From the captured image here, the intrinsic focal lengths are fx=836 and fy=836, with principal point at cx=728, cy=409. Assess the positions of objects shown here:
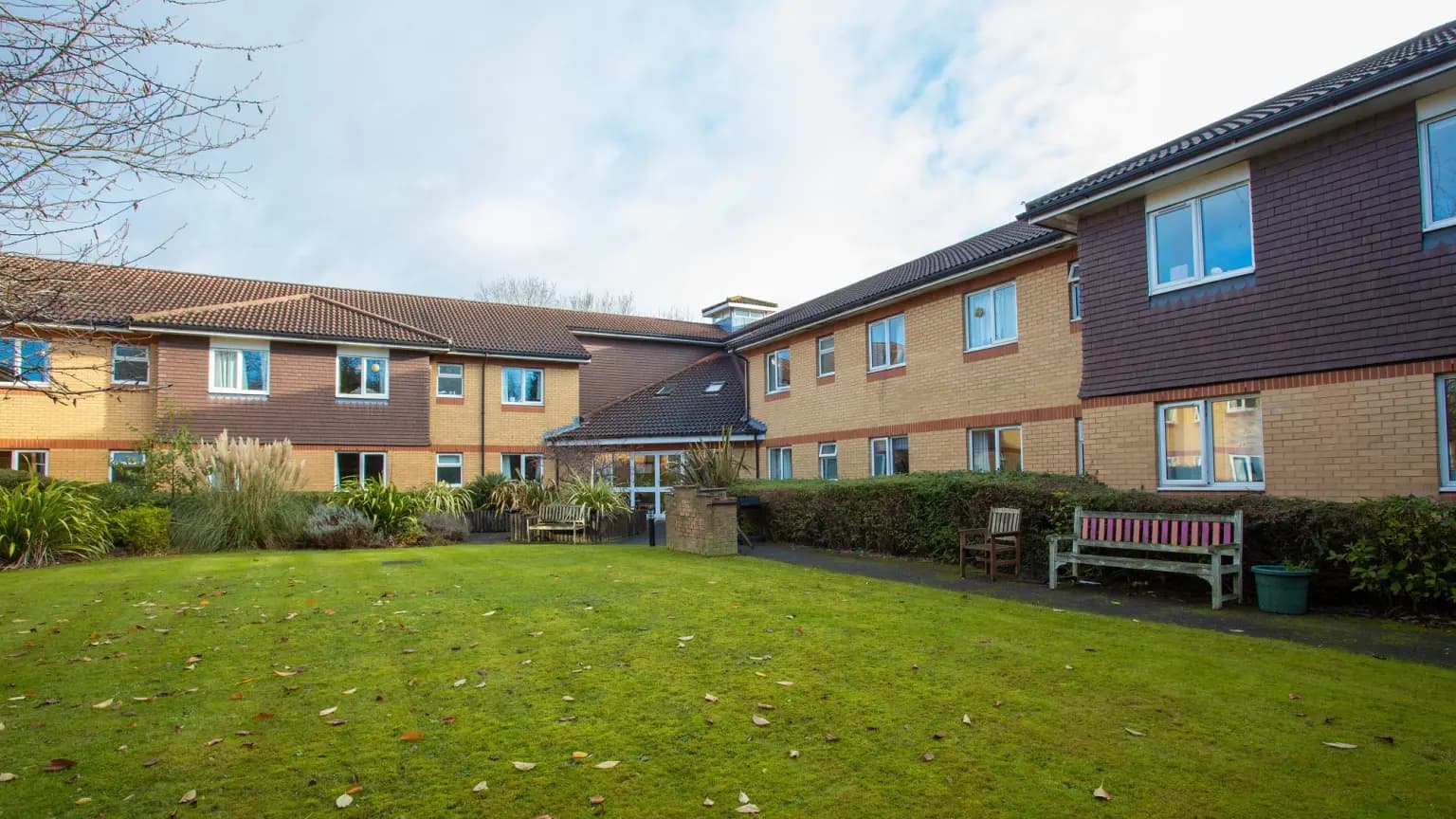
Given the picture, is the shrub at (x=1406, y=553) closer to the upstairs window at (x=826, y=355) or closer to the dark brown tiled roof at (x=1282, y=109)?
the dark brown tiled roof at (x=1282, y=109)

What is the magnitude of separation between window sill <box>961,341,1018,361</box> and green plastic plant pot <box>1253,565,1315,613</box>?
8048mm

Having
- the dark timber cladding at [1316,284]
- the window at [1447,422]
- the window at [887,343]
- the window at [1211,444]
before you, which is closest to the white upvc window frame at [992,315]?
the window at [887,343]

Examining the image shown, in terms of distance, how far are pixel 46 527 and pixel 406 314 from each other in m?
16.0

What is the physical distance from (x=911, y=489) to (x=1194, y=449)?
3995 millimetres

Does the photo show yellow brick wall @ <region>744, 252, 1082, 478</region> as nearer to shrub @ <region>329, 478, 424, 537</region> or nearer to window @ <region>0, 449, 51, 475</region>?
shrub @ <region>329, 478, 424, 537</region>

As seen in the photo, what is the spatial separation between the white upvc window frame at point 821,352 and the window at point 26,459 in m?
19.1

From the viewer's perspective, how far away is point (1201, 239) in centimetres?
1130

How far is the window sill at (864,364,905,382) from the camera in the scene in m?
18.8

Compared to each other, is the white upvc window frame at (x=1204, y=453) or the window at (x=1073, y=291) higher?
the window at (x=1073, y=291)

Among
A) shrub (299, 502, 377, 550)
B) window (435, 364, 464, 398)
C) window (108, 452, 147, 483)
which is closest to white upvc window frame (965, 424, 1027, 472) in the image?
shrub (299, 502, 377, 550)

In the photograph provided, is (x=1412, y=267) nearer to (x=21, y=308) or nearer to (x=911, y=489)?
(x=911, y=489)

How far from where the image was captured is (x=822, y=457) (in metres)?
21.6

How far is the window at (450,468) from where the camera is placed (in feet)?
83.5

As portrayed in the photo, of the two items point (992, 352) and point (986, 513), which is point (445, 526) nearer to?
point (986, 513)
